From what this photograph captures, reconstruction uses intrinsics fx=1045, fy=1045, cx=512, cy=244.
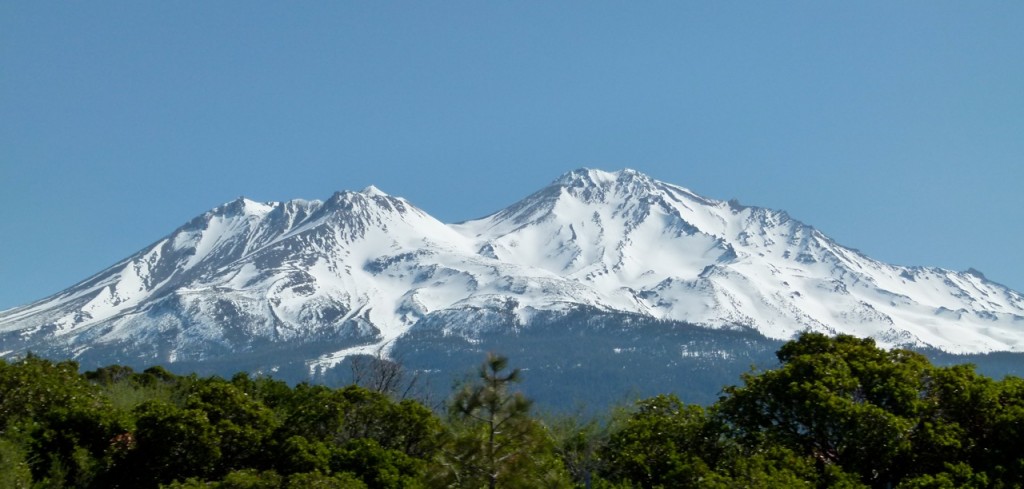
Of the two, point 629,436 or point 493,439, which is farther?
point 629,436

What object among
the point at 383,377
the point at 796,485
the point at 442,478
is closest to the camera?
the point at 442,478

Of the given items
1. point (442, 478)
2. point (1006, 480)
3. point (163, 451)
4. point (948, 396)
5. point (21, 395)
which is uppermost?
point (21, 395)

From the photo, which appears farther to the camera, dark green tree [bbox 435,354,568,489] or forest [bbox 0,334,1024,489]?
forest [bbox 0,334,1024,489]

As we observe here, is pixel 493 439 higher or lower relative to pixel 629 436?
higher

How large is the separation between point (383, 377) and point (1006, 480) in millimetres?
41657

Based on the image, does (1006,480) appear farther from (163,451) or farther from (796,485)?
(163,451)

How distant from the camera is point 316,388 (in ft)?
123

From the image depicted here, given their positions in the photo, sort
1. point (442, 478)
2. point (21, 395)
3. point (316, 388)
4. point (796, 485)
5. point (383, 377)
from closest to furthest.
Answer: point (442, 478) → point (796, 485) → point (21, 395) → point (316, 388) → point (383, 377)

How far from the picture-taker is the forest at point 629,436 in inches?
1077

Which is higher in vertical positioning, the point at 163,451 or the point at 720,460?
the point at 163,451

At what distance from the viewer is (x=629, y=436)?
29.8 m

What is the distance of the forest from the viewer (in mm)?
27344

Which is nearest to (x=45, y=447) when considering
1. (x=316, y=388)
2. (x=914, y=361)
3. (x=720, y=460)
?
(x=316, y=388)

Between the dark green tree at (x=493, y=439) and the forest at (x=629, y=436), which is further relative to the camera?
the forest at (x=629, y=436)
